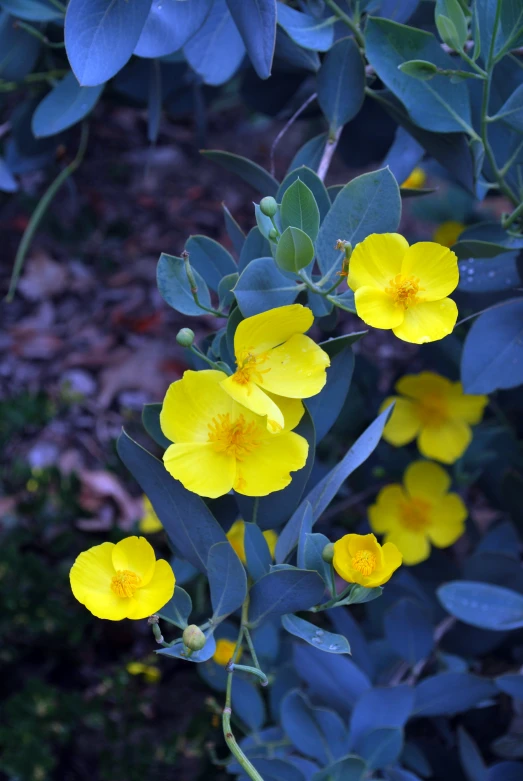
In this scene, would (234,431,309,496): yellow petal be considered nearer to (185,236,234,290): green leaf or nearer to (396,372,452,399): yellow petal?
(185,236,234,290): green leaf

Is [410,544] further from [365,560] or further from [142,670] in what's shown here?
[365,560]

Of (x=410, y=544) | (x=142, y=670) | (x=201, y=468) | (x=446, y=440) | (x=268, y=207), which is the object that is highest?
(x=268, y=207)

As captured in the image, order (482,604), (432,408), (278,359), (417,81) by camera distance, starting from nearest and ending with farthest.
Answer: (278,359), (417,81), (482,604), (432,408)

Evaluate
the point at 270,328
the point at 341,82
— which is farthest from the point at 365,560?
the point at 341,82

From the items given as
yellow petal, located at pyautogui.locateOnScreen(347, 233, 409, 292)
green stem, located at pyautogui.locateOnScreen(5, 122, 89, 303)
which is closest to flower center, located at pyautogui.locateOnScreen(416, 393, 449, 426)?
yellow petal, located at pyautogui.locateOnScreen(347, 233, 409, 292)

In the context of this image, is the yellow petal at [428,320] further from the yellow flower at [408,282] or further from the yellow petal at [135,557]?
the yellow petal at [135,557]

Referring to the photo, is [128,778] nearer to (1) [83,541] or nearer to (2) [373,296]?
(1) [83,541]

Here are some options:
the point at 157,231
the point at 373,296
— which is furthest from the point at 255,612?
the point at 157,231

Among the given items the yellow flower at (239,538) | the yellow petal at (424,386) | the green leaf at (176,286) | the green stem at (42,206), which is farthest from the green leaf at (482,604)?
the green stem at (42,206)
